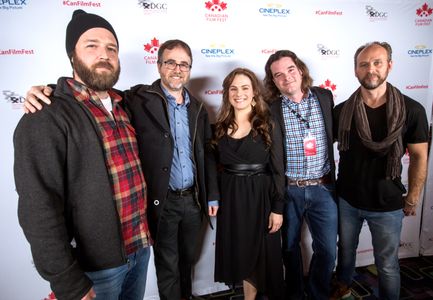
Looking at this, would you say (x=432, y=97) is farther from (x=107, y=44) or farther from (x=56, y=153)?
(x=56, y=153)

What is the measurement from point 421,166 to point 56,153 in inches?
79.3

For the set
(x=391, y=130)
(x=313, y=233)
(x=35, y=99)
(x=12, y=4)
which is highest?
(x=12, y=4)

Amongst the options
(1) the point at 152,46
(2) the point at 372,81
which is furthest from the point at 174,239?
(2) the point at 372,81

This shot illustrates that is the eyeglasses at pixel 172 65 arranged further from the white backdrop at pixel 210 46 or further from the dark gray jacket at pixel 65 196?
the dark gray jacket at pixel 65 196

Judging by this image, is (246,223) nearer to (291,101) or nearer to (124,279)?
(124,279)

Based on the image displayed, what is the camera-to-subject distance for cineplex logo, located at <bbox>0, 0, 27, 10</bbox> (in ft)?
5.45

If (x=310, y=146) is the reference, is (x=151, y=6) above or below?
above

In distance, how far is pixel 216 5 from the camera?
1.99 meters

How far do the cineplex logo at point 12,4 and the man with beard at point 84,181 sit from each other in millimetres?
811

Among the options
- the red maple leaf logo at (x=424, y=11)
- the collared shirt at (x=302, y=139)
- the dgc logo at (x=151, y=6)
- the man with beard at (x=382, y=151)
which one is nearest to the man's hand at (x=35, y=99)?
the dgc logo at (x=151, y=6)

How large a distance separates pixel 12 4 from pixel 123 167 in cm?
143

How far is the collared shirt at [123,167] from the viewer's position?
3.77 feet

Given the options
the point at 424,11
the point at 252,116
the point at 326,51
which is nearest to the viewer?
the point at 252,116

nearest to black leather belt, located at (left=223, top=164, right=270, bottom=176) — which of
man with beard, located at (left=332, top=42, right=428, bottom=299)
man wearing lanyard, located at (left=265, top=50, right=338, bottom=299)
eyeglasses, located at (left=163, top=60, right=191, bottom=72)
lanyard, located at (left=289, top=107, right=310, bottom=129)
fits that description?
man wearing lanyard, located at (left=265, top=50, right=338, bottom=299)
